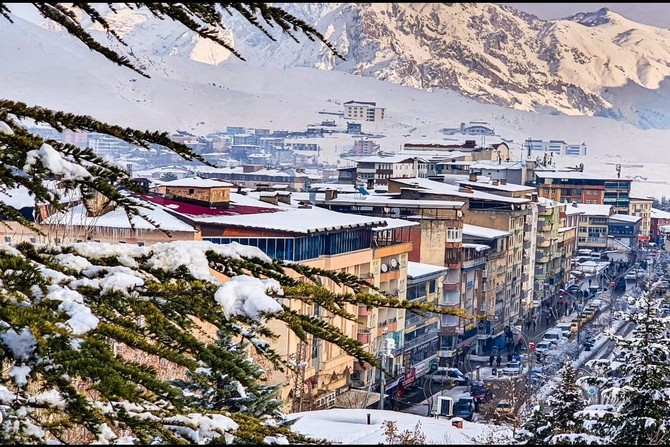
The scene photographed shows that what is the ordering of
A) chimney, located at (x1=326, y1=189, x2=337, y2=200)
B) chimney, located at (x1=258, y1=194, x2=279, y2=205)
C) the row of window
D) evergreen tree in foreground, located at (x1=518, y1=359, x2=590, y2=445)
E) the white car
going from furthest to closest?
chimney, located at (x1=326, y1=189, x2=337, y2=200), the white car, chimney, located at (x1=258, y1=194, x2=279, y2=205), the row of window, evergreen tree in foreground, located at (x1=518, y1=359, x2=590, y2=445)

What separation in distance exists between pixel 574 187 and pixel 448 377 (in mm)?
35776

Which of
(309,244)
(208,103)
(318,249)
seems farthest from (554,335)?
(208,103)

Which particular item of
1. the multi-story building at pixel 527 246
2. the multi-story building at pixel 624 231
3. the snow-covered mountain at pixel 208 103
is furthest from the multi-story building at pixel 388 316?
the snow-covered mountain at pixel 208 103

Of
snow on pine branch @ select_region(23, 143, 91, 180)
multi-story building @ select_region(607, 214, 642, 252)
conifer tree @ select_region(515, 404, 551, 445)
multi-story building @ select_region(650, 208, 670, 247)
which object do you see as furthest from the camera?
multi-story building @ select_region(650, 208, 670, 247)

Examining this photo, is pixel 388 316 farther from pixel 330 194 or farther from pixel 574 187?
pixel 574 187

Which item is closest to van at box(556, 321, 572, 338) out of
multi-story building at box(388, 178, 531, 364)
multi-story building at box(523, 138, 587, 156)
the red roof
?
multi-story building at box(388, 178, 531, 364)

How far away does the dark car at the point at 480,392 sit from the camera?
2309cm

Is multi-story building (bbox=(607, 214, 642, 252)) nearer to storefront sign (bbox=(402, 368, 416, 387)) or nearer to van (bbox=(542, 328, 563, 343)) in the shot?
van (bbox=(542, 328, 563, 343))

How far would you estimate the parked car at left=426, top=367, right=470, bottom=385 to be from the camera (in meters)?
26.1

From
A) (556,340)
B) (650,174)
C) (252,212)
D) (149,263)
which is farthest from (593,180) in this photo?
(650,174)

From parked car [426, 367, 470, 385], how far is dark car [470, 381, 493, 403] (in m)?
1.29

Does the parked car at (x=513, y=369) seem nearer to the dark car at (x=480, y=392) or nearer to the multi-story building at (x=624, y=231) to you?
the dark car at (x=480, y=392)

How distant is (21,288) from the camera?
235 cm

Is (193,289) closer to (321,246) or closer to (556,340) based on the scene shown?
(321,246)
